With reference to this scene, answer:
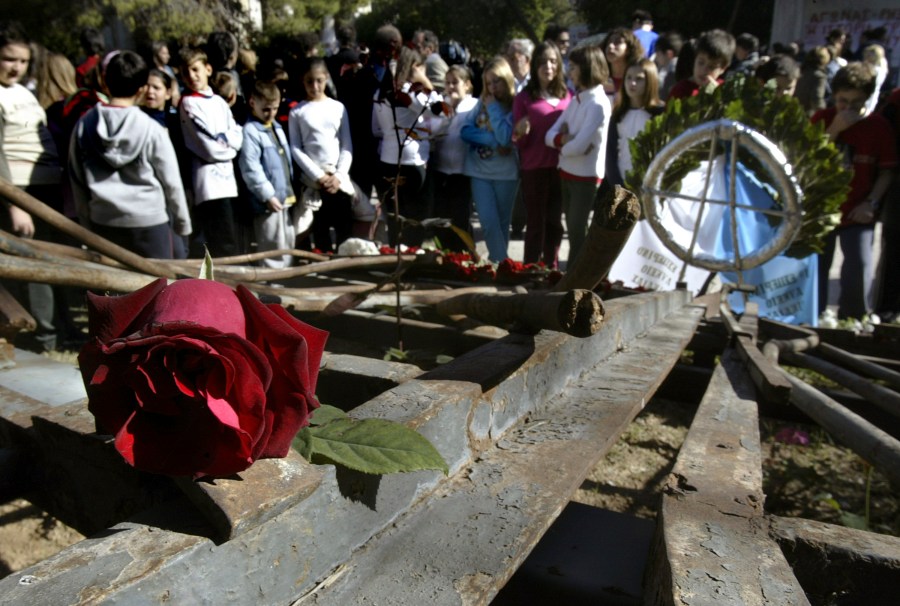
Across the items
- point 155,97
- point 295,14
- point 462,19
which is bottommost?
point 155,97

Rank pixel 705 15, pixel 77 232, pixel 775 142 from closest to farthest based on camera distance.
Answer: pixel 77 232 < pixel 775 142 < pixel 705 15

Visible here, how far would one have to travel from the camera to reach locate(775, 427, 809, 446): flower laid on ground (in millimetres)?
3666

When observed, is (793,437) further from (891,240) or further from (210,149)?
(210,149)

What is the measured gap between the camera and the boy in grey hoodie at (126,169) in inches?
160

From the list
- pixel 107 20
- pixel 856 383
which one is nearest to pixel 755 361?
pixel 856 383

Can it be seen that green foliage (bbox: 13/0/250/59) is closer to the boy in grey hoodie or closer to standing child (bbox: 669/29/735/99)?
standing child (bbox: 669/29/735/99)

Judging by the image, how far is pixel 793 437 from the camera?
369 centimetres

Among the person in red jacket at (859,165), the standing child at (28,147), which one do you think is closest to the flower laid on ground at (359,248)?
the standing child at (28,147)

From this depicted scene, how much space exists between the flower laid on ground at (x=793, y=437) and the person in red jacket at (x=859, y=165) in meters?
2.68

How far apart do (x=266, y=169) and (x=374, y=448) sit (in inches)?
182

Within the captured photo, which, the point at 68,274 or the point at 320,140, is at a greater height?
the point at 320,140

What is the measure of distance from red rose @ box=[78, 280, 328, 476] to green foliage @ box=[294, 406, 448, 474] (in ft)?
0.47

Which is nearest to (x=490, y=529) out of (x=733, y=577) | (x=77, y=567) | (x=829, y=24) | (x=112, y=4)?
(x=733, y=577)

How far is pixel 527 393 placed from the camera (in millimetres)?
1755
